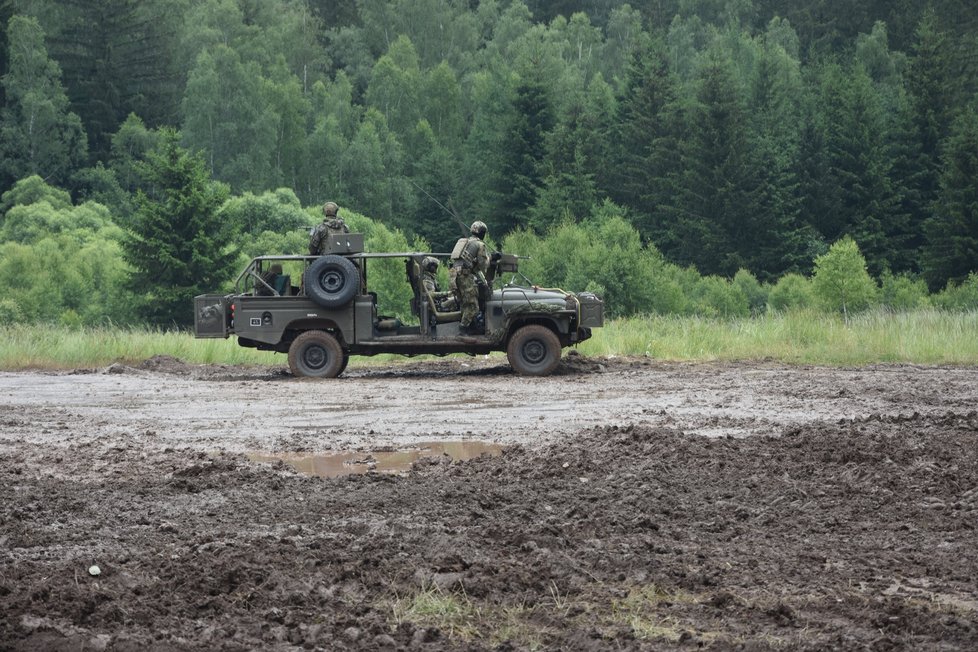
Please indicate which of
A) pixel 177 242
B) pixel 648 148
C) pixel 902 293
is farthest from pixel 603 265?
pixel 648 148

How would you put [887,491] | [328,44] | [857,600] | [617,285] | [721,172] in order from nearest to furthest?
[857,600], [887,491], [617,285], [721,172], [328,44]

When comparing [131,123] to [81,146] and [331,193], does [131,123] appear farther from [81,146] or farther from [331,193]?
[331,193]

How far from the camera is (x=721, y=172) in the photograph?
67062 millimetres

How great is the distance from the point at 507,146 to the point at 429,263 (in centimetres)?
5341

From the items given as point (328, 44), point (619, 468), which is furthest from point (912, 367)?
point (328, 44)

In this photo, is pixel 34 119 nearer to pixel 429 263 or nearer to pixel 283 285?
pixel 283 285

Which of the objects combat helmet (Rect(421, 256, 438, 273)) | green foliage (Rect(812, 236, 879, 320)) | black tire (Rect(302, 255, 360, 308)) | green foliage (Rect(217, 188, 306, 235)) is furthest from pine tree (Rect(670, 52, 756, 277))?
black tire (Rect(302, 255, 360, 308))

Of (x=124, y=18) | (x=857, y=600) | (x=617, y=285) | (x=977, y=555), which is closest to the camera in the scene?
(x=857, y=600)

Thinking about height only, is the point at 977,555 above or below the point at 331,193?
below

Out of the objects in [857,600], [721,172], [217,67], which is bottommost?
[857,600]

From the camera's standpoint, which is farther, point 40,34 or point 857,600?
point 40,34

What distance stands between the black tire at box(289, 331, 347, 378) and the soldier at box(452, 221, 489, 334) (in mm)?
1801

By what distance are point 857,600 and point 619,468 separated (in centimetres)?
385

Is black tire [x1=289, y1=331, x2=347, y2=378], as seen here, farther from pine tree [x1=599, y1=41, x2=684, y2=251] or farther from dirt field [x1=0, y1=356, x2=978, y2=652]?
pine tree [x1=599, y1=41, x2=684, y2=251]
